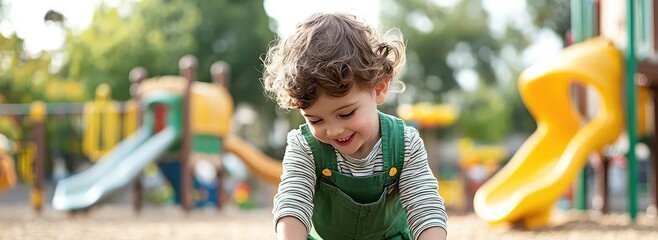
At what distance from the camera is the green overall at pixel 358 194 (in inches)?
103

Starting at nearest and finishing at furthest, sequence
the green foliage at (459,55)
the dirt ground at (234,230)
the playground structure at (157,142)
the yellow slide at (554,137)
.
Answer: the dirt ground at (234,230) < the yellow slide at (554,137) < the playground structure at (157,142) < the green foliage at (459,55)

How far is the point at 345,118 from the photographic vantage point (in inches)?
95.3

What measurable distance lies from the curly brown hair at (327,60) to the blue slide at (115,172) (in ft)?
27.7

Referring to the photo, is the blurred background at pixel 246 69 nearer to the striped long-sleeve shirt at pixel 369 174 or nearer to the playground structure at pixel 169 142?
the playground structure at pixel 169 142

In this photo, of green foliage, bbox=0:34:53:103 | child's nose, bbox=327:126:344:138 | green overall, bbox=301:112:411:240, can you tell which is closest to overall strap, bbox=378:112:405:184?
green overall, bbox=301:112:411:240

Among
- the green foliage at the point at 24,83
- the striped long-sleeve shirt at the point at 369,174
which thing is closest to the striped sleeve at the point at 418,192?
the striped long-sleeve shirt at the point at 369,174

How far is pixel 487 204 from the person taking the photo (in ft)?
25.6

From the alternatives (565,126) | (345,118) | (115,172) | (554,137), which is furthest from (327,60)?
(115,172)

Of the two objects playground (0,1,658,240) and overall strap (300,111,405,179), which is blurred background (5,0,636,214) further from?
overall strap (300,111,405,179)

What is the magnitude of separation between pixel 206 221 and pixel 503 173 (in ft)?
12.2

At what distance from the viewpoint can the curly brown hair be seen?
2.36 meters

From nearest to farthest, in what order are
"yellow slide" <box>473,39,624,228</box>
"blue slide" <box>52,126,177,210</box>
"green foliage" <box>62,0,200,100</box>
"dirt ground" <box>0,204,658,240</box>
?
"dirt ground" <box>0,204,658,240</box> < "yellow slide" <box>473,39,624,228</box> < "blue slide" <box>52,126,177,210</box> < "green foliage" <box>62,0,200,100</box>

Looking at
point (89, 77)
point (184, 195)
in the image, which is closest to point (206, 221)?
point (184, 195)

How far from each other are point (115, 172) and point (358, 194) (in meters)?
9.12
